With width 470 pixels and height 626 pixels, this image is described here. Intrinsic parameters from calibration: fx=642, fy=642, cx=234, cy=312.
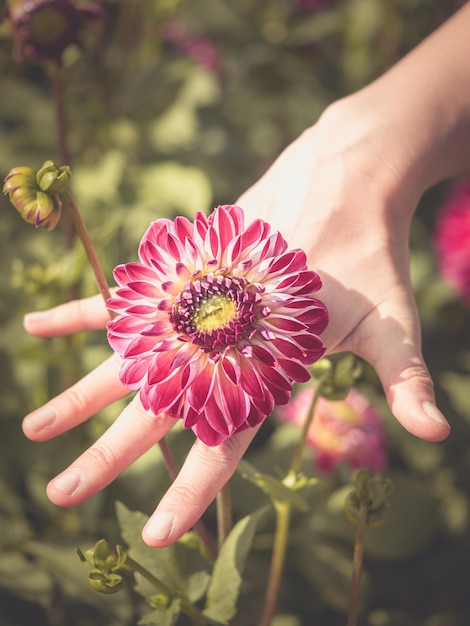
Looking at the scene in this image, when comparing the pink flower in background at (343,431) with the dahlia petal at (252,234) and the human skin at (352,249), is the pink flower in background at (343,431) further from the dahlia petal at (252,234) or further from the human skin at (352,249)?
the dahlia petal at (252,234)

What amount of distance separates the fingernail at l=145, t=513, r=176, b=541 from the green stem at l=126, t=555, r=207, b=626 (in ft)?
0.22

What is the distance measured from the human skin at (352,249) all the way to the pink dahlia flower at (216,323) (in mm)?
113

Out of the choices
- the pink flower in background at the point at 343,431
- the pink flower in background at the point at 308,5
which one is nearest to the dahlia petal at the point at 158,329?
the pink flower in background at the point at 343,431

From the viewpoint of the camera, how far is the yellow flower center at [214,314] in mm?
776

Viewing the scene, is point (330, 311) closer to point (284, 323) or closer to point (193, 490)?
point (284, 323)

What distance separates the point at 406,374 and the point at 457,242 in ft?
2.94

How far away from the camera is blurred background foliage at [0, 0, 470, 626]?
4.23 feet

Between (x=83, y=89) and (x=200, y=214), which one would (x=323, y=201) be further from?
(x=83, y=89)

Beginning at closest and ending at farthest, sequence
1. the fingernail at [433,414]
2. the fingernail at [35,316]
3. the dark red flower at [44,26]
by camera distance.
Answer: the fingernail at [433,414], the fingernail at [35,316], the dark red flower at [44,26]

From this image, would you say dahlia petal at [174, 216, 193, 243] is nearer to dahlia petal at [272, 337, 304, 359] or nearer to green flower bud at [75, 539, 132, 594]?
dahlia petal at [272, 337, 304, 359]

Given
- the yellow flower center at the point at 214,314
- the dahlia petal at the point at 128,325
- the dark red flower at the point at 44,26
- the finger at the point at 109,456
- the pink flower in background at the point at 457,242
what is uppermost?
the dark red flower at the point at 44,26

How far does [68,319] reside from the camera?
3.51ft

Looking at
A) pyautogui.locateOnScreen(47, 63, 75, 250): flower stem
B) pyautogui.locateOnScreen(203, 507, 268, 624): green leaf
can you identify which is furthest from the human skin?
pyautogui.locateOnScreen(47, 63, 75, 250): flower stem

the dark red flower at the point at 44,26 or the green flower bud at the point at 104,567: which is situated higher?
the dark red flower at the point at 44,26
